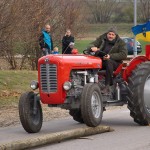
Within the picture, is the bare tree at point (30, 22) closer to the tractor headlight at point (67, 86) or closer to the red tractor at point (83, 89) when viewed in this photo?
the red tractor at point (83, 89)

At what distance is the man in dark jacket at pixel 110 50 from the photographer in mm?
12310

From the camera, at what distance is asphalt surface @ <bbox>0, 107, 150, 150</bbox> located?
9.93 meters

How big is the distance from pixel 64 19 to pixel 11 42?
6.78 meters

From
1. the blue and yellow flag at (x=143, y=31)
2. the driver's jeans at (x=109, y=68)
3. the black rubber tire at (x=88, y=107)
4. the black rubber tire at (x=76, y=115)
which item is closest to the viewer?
the black rubber tire at (x=88, y=107)

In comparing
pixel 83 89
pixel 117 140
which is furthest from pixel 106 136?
pixel 83 89

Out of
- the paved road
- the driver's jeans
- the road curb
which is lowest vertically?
the paved road

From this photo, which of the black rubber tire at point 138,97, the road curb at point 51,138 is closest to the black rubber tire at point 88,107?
the road curb at point 51,138

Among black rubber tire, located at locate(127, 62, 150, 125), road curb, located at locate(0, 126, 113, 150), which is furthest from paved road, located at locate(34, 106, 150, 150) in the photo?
black rubber tire, located at locate(127, 62, 150, 125)

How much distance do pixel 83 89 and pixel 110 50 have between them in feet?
5.58

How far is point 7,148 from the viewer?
9.18 metres

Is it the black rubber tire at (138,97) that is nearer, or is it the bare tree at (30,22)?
the black rubber tire at (138,97)

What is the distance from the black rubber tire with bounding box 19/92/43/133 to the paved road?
4.23 feet

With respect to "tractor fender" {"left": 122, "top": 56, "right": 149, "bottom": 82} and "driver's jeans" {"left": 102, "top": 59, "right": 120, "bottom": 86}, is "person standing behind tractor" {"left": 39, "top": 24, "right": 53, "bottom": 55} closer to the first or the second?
"tractor fender" {"left": 122, "top": 56, "right": 149, "bottom": 82}

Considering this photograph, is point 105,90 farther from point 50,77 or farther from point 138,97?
point 50,77
